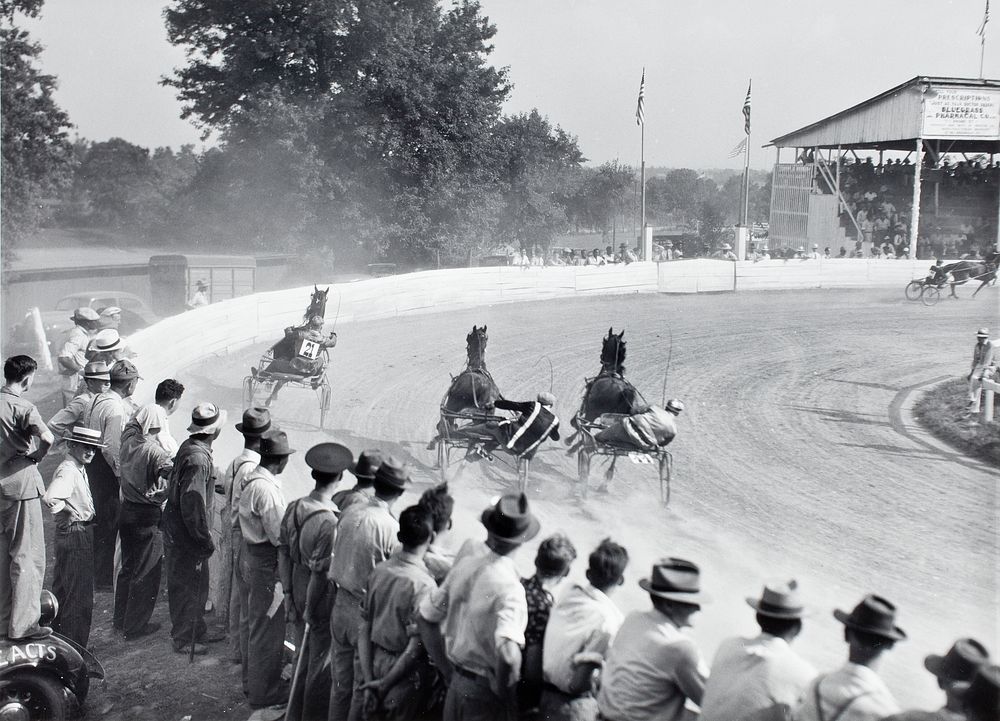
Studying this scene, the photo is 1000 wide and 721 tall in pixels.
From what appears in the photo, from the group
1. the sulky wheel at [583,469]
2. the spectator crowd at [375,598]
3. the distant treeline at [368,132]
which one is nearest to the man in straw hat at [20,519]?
the spectator crowd at [375,598]

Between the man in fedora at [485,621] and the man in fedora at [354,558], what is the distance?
0.62 metres

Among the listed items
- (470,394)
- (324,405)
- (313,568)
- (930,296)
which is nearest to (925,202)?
(930,296)

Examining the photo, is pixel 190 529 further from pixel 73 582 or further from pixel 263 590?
pixel 263 590

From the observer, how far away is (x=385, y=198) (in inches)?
577

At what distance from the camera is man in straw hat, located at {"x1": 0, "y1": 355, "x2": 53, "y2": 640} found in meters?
5.40

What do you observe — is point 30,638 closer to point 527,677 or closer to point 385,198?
point 527,677

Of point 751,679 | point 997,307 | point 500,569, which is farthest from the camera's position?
point 997,307

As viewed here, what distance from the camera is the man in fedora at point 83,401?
7.07 metres

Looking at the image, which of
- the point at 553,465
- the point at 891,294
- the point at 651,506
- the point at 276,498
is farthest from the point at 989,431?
the point at 891,294

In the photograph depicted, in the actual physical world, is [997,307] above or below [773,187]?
below

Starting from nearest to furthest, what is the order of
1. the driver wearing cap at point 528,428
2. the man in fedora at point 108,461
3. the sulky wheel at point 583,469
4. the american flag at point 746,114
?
1. the man in fedora at point 108,461
2. the driver wearing cap at point 528,428
3. the sulky wheel at point 583,469
4. the american flag at point 746,114

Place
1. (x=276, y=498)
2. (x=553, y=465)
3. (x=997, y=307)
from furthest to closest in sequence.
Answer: (x=997, y=307) < (x=553, y=465) < (x=276, y=498)

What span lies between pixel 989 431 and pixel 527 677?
894 centimetres

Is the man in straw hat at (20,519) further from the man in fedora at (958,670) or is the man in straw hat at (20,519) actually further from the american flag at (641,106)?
the american flag at (641,106)
